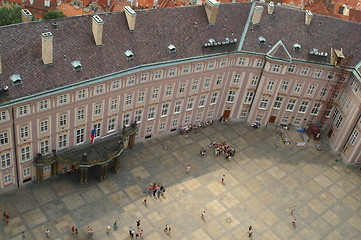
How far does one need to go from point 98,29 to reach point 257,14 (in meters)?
34.2

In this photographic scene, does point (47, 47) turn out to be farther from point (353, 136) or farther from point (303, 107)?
point (353, 136)

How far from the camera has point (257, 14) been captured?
310 feet

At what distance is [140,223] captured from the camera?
78.1 metres

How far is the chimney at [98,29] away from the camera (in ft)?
248

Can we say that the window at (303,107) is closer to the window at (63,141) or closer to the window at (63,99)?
the window at (63,141)

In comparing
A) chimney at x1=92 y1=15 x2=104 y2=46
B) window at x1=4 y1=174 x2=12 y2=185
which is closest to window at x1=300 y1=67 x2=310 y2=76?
chimney at x1=92 y1=15 x2=104 y2=46

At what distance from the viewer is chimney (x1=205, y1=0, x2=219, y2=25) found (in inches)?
3511

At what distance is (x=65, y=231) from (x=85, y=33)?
31.6 meters

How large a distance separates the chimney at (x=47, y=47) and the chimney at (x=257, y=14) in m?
42.2

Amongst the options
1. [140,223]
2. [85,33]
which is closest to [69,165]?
[140,223]

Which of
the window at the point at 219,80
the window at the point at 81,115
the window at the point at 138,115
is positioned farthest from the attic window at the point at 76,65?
the window at the point at 219,80

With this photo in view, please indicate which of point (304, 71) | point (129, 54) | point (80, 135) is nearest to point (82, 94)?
point (80, 135)

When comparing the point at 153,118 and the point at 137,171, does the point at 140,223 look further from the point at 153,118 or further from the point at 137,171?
the point at 153,118

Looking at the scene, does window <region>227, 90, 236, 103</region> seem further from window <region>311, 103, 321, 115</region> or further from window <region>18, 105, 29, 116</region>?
window <region>18, 105, 29, 116</region>
